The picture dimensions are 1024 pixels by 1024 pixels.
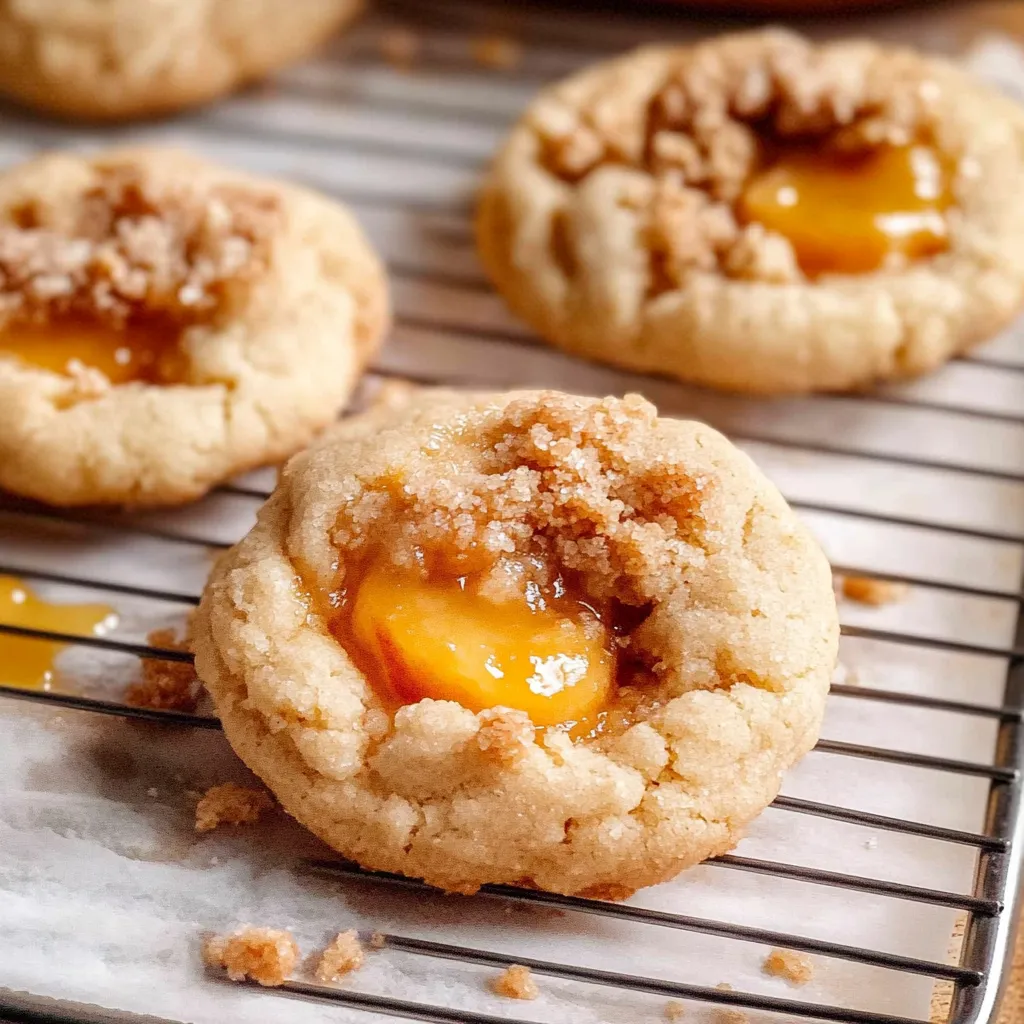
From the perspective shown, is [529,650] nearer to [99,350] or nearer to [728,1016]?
[728,1016]

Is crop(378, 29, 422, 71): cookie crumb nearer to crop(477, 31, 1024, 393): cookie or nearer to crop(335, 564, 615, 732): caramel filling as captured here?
crop(477, 31, 1024, 393): cookie

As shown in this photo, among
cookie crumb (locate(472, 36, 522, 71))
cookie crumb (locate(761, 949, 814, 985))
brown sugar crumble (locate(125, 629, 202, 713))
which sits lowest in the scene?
cookie crumb (locate(761, 949, 814, 985))

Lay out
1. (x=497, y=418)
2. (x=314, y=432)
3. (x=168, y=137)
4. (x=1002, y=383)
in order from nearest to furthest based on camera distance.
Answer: (x=497, y=418)
(x=314, y=432)
(x=1002, y=383)
(x=168, y=137)

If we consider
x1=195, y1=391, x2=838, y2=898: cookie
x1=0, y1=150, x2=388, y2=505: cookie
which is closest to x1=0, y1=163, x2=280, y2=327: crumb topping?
x1=0, y1=150, x2=388, y2=505: cookie

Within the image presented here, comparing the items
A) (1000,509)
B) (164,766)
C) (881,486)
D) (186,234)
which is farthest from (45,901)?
(1000,509)

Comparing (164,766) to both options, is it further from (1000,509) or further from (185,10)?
(185,10)

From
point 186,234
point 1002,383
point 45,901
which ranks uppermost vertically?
point 186,234

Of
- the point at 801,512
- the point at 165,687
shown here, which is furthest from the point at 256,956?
the point at 801,512
